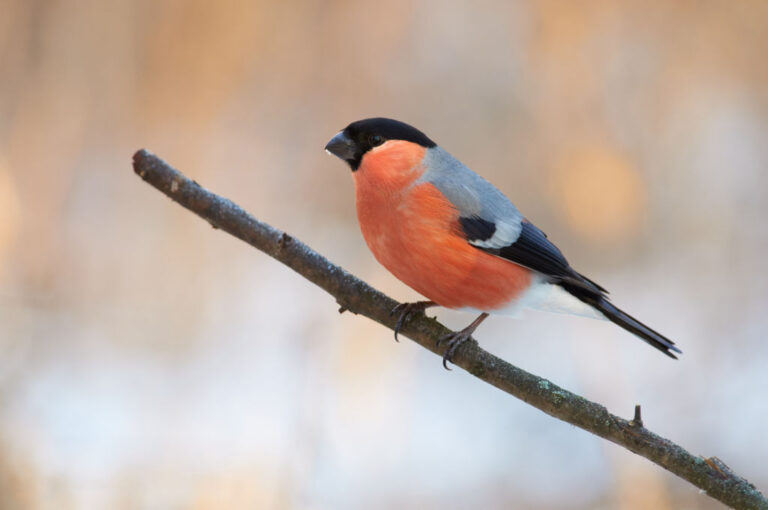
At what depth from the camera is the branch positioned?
3.92ft

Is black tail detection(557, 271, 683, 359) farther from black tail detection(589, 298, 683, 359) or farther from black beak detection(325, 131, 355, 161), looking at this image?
black beak detection(325, 131, 355, 161)

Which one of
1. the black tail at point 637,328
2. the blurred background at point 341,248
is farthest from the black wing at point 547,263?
the blurred background at point 341,248

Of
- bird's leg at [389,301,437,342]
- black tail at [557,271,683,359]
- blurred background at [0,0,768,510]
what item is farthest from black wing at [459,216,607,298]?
blurred background at [0,0,768,510]

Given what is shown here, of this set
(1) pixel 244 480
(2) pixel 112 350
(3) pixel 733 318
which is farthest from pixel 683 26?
(2) pixel 112 350

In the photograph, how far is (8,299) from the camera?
2.97 metres

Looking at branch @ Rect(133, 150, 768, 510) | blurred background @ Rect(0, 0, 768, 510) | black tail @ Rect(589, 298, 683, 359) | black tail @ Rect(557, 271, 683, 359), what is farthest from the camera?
blurred background @ Rect(0, 0, 768, 510)

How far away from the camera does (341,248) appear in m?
3.41

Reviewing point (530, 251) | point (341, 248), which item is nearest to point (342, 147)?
point (530, 251)

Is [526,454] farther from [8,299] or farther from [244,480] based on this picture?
[8,299]

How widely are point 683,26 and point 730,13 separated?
207 mm

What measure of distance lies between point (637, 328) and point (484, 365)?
1.47ft

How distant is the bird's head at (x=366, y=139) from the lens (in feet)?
5.07

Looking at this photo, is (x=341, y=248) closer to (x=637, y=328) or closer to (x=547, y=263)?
(x=547, y=263)

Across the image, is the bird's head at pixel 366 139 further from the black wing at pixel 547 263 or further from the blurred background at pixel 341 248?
the blurred background at pixel 341 248
